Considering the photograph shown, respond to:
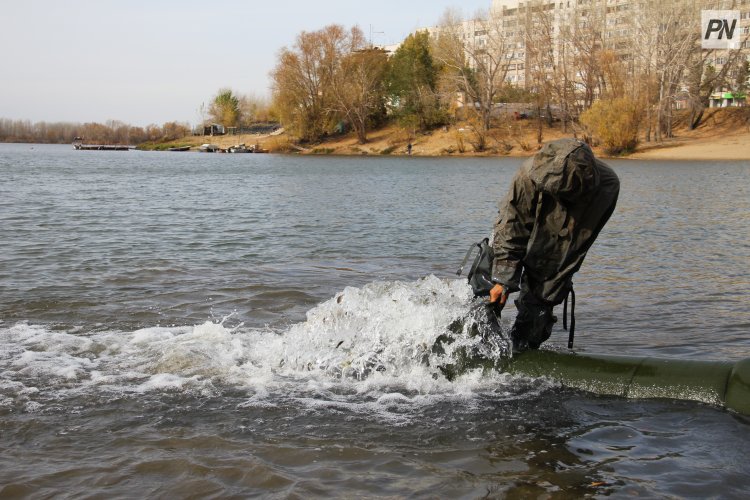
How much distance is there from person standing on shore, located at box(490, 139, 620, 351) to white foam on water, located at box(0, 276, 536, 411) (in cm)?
69

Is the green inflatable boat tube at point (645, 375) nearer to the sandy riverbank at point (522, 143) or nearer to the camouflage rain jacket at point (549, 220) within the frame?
the camouflage rain jacket at point (549, 220)

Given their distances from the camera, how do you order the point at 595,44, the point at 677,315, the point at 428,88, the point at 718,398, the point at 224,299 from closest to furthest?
the point at 718,398 → the point at 677,315 → the point at 224,299 → the point at 595,44 → the point at 428,88

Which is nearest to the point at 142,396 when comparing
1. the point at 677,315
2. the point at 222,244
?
the point at 677,315

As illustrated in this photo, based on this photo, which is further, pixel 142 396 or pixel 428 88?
pixel 428 88

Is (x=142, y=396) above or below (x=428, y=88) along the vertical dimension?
below

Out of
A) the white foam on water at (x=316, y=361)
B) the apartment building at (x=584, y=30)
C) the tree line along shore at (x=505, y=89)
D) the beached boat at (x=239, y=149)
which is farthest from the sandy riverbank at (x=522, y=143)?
the white foam on water at (x=316, y=361)

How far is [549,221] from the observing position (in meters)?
6.68

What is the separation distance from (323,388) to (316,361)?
559mm

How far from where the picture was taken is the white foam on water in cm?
723

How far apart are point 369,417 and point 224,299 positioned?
576cm

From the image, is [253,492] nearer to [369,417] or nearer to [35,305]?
[369,417]

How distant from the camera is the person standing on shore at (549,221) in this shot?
6215 millimetres

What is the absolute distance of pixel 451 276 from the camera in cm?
1420

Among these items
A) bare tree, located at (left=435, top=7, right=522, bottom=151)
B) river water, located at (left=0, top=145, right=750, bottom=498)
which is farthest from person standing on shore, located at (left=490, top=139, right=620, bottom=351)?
bare tree, located at (left=435, top=7, right=522, bottom=151)
